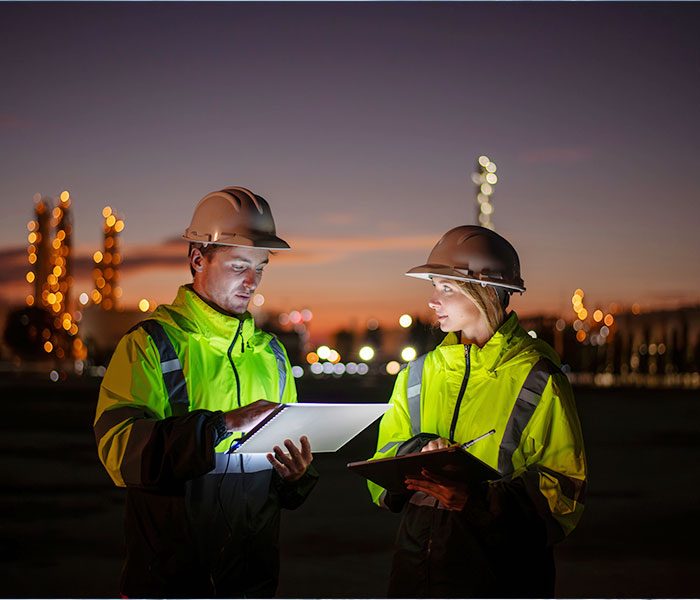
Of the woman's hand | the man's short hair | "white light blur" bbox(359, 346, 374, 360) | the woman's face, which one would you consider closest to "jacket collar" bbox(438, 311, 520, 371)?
the woman's face

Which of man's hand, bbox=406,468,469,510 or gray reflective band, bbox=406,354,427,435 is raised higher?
gray reflective band, bbox=406,354,427,435

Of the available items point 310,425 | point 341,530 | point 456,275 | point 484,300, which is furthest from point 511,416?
point 341,530

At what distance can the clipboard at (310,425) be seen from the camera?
4.33m

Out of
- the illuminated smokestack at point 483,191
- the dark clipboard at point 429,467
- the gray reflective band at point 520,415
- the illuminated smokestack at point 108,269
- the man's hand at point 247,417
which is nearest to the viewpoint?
the dark clipboard at point 429,467

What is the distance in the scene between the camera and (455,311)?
4840mm

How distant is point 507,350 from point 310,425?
0.84 m

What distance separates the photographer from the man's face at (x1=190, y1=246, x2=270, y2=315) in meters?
4.83

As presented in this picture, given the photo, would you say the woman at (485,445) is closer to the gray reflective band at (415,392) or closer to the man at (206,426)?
the gray reflective band at (415,392)

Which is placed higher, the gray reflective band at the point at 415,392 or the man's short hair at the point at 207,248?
the man's short hair at the point at 207,248

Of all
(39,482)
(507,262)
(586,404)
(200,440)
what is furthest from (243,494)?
(586,404)

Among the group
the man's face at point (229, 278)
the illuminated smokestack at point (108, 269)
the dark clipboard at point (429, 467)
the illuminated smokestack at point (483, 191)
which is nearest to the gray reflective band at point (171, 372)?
the man's face at point (229, 278)

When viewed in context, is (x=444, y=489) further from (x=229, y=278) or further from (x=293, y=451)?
(x=229, y=278)

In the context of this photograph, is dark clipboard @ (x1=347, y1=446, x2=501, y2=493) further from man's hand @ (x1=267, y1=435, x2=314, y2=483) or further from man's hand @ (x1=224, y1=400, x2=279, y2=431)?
man's hand @ (x1=224, y1=400, x2=279, y2=431)

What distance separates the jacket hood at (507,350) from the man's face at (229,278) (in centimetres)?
97
